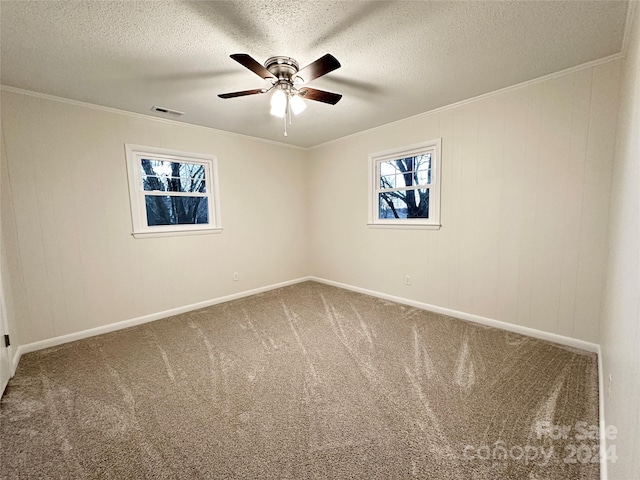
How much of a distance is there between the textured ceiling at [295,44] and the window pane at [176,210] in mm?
1165

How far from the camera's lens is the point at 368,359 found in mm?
2359

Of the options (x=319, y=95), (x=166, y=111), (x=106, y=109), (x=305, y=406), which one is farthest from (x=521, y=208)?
(x=106, y=109)

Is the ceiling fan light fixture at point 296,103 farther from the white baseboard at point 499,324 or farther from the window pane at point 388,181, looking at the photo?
the white baseboard at point 499,324

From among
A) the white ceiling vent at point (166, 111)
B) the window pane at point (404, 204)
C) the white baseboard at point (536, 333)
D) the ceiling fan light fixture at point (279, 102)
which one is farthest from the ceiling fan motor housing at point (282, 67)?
the white baseboard at point (536, 333)

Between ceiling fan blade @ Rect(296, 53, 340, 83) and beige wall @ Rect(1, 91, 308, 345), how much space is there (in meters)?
2.36

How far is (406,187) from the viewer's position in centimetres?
374

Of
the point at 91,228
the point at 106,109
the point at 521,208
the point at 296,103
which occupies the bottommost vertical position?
the point at 91,228

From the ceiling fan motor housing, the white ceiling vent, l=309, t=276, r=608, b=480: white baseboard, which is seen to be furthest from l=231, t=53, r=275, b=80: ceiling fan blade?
l=309, t=276, r=608, b=480: white baseboard

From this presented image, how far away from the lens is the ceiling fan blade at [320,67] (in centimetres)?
171

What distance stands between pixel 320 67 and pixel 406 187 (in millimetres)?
2306

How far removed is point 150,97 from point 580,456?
426 centimetres

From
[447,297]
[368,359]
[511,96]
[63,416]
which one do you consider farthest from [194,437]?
[511,96]

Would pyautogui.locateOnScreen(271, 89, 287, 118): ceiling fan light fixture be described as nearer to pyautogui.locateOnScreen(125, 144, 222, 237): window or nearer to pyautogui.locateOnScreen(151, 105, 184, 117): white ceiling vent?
pyautogui.locateOnScreen(151, 105, 184, 117): white ceiling vent

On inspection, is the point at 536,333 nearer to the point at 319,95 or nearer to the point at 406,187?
the point at 406,187
